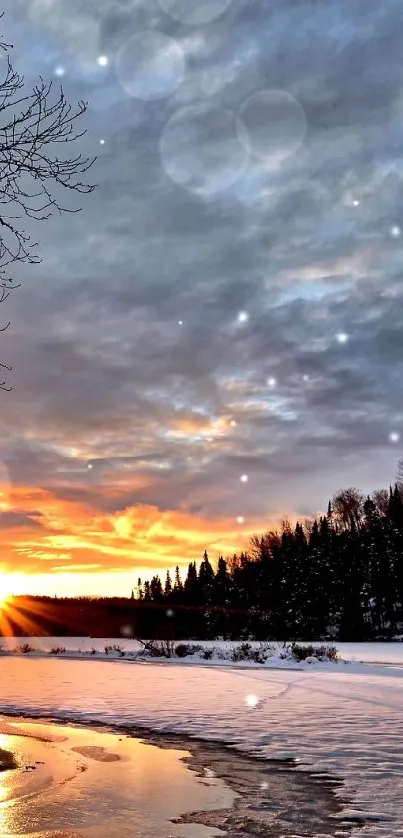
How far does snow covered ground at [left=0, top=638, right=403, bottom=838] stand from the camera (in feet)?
23.5

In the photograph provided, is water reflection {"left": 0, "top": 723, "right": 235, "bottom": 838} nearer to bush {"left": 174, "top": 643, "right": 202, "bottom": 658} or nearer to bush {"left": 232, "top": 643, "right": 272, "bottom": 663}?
bush {"left": 232, "top": 643, "right": 272, "bottom": 663}

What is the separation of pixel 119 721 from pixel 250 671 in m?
13.4

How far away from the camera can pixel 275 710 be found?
41.7ft

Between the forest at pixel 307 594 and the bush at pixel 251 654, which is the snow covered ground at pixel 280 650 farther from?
the forest at pixel 307 594

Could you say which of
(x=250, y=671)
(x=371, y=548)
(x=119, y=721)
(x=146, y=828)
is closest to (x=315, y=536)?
(x=371, y=548)

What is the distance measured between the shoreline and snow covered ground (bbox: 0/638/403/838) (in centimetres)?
27

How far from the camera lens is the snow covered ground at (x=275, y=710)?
7.16 metres

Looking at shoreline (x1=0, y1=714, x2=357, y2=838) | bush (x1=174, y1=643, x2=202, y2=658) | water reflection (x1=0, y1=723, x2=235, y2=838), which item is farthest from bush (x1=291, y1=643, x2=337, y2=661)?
water reflection (x1=0, y1=723, x2=235, y2=838)

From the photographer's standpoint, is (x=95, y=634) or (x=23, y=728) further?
(x=95, y=634)

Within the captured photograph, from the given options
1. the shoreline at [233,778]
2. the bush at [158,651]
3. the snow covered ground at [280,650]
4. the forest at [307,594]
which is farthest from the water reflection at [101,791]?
A: the forest at [307,594]

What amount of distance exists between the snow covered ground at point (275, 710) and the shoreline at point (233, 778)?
10.8 inches

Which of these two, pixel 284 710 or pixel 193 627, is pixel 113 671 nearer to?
pixel 284 710

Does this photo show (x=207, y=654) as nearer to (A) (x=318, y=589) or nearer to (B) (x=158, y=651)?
(B) (x=158, y=651)

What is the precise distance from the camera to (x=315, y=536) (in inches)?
3536
